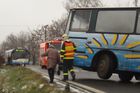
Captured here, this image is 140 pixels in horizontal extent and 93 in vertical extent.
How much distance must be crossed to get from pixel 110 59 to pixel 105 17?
1.77 metres

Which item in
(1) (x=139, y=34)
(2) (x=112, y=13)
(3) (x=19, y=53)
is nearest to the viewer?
(1) (x=139, y=34)

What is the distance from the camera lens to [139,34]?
734 inches

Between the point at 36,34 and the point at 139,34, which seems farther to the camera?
the point at 36,34

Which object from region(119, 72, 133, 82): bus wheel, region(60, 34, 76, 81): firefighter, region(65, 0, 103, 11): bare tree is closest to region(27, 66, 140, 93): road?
region(119, 72, 133, 82): bus wheel

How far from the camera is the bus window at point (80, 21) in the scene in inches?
821

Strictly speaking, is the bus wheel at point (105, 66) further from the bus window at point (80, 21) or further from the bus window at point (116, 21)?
the bus window at point (80, 21)

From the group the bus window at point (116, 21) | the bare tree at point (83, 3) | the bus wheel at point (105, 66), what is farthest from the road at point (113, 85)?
the bare tree at point (83, 3)

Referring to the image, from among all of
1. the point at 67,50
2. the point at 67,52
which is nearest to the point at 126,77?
the point at 67,52

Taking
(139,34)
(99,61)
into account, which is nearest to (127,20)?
(139,34)

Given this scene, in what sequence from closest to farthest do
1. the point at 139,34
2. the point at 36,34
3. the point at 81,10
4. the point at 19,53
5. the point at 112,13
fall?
the point at 139,34, the point at 112,13, the point at 81,10, the point at 19,53, the point at 36,34

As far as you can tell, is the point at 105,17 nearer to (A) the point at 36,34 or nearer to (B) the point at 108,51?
(B) the point at 108,51

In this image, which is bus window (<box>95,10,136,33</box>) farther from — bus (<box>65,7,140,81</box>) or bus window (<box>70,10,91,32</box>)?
bus window (<box>70,10,91,32</box>)

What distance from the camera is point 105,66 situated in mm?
19828

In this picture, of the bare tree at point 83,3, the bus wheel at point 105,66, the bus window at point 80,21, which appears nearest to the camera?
the bus wheel at point 105,66
